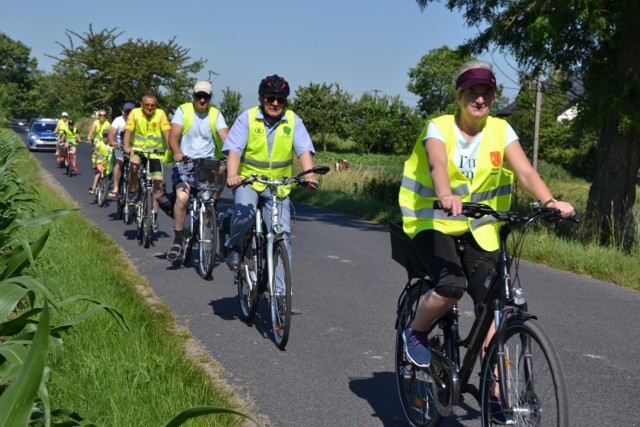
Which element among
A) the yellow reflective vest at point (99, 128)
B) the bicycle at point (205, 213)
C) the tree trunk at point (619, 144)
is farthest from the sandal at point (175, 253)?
the yellow reflective vest at point (99, 128)

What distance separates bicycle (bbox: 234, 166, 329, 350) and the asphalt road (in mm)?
183

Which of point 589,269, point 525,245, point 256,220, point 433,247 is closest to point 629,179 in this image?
point 525,245

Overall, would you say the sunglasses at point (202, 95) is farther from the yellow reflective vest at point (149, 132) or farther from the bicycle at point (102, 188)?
the bicycle at point (102, 188)

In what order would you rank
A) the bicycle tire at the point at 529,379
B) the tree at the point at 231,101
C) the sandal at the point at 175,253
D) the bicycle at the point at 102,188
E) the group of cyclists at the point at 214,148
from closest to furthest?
1. the bicycle tire at the point at 529,379
2. the group of cyclists at the point at 214,148
3. the sandal at the point at 175,253
4. the bicycle at the point at 102,188
5. the tree at the point at 231,101

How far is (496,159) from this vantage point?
4156 millimetres

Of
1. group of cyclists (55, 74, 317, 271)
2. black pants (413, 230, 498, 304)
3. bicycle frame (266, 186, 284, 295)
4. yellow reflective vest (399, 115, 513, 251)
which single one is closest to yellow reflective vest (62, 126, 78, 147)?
group of cyclists (55, 74, 317, 271)

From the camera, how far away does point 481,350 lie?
391 cm

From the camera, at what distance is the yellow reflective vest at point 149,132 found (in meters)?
11.9

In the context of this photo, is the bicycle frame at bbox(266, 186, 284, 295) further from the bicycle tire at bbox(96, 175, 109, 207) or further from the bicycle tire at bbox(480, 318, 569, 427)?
the bicycle tire at bbox(96, 175, 109, 207)

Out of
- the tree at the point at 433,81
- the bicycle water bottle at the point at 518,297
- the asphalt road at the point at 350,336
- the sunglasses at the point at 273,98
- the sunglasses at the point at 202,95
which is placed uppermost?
the tree at the point at 433,81

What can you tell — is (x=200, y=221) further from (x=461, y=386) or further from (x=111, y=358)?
(x=461, y=386)

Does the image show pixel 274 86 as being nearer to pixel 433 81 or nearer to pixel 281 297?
pixel 281 297

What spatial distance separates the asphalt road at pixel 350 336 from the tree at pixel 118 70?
3340cm

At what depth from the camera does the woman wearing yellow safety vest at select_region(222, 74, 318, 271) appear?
22.1 ft
